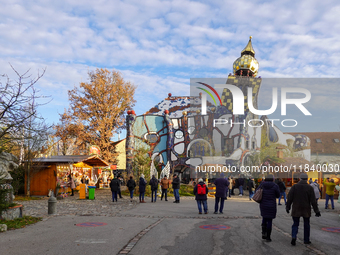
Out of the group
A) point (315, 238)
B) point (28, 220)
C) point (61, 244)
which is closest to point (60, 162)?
point (28, 220)

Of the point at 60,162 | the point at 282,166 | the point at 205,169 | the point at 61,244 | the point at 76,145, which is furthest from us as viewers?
the point at 76,145

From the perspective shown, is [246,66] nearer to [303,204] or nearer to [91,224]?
[91,224]

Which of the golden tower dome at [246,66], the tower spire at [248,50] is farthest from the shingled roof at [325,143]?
the tower spire at [248,50]

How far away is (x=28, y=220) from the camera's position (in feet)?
37.7

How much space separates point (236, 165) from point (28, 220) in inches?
1021

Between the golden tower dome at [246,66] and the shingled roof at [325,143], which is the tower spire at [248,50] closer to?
the golden tower dome at [246,66]

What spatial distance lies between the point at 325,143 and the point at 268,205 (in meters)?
32.1

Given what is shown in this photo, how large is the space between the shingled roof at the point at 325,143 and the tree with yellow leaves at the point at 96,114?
1993cm

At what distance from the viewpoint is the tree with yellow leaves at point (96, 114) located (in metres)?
37.0

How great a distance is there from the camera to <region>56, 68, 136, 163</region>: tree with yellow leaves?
36969 millimetres

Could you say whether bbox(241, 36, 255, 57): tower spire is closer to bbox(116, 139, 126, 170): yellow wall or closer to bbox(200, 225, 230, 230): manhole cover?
bbox(116, 139, 126, 170): yellow wall

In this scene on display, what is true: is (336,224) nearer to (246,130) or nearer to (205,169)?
(205,169)

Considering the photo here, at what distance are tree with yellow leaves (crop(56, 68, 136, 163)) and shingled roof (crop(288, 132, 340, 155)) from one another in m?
19.9

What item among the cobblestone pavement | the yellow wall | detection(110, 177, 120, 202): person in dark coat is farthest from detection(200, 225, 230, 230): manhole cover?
the yellow wall
